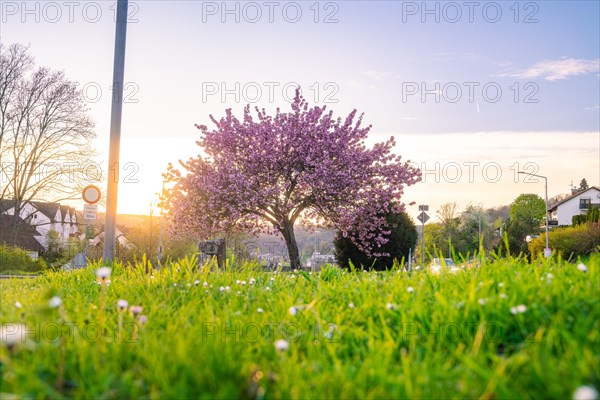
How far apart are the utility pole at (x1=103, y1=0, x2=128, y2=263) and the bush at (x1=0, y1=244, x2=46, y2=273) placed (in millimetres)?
27847

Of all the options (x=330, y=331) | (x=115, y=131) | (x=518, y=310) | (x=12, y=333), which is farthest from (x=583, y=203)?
(x=12, y=333)

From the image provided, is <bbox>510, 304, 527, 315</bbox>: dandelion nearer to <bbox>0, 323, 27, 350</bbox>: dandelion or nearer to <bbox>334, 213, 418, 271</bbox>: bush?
<bbox>0, 323, 27, 350</bbox>: dandelion

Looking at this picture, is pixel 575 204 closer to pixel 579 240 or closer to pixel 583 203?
pixel 583 203

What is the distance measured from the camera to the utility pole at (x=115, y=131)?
1081 centimetres

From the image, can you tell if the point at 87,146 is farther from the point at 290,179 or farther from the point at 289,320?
the point at 289,320

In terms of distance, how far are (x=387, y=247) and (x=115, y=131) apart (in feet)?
70.1

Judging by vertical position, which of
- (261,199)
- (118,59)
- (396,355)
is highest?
(118,59)

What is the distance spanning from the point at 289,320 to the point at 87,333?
4.95 feet

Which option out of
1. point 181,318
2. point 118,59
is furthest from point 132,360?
point 118,59

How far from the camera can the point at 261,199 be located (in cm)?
2047

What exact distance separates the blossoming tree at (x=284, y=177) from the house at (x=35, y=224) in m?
14.2

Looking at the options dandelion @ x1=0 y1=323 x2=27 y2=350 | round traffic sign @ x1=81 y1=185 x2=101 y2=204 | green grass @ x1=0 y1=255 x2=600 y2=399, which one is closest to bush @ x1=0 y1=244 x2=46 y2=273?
round traffic sign @ x1=81 y1=185 x2=101 y2=204

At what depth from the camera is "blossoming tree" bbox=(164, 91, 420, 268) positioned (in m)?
20.8

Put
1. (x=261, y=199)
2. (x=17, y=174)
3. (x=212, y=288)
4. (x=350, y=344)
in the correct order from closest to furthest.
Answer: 1. (x=350, y=344)
2. (x=212, y=288)
3. (x=261, y=199)
4. (x=17, y=174)
